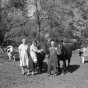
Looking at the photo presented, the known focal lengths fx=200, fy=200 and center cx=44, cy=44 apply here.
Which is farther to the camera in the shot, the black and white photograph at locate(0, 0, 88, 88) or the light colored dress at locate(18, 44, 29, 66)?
the light colored dress at locate(18, 44, 29, 66)

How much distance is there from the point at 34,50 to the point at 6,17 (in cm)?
1729

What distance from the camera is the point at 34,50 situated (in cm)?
912

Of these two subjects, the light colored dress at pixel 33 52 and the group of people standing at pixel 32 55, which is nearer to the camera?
the group of people standing at pixel 32 55

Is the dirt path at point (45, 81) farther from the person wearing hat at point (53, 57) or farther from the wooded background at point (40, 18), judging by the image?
the wooded background at point (40, 18)

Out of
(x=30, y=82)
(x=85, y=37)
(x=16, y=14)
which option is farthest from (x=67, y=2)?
(x=30, y=82)

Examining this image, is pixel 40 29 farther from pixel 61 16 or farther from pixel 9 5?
pixel 9 5

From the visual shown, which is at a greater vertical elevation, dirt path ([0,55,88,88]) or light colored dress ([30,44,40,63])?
light colored dress ([30,44,40,63])

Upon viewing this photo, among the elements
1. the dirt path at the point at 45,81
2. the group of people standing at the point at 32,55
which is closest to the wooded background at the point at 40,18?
the group of people standing at the point at 32,55

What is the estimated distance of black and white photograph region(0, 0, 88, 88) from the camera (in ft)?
27.7

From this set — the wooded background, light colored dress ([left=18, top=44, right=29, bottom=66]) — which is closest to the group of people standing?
light colored dress ([left=18, top=44, right=29, bottom=66])

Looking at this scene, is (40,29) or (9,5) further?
(9,5)

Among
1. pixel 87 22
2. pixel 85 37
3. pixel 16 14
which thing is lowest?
pixel 85 37

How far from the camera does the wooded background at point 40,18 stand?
2169 centimetres

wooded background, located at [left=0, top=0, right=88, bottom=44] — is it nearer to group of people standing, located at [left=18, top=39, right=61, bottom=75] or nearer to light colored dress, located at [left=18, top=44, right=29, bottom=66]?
group of people standing, located at [left=18, top=39, right=61, bottom=75]
